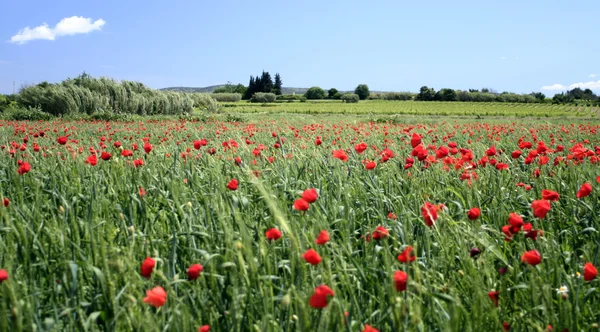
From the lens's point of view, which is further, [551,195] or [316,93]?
[316,93]

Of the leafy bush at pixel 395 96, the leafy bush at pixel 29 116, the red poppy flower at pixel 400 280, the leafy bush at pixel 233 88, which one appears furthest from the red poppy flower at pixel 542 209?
the leafy bush at pixel 233 88

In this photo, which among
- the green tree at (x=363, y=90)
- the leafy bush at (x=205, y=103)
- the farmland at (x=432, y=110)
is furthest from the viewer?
the green tree at (x=363, y=90)

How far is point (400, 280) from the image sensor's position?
1.20 metres

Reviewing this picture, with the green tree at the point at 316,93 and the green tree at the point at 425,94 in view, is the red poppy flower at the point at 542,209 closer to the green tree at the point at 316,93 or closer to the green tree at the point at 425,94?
the green tree at the point at 425,94

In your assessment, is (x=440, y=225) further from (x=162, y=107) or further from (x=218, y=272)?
(x=162, y=107)

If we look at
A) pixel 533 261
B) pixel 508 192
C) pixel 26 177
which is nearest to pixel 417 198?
pixel 508 192

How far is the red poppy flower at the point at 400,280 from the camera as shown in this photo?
1.19 metres

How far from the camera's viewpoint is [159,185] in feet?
9.93

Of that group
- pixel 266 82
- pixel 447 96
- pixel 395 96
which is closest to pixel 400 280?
pixel 447 96

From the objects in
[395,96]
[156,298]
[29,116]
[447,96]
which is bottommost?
[156,298]

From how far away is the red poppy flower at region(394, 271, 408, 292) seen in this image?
119cm

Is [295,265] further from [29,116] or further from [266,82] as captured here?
[266,82]

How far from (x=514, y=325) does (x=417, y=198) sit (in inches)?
47.5

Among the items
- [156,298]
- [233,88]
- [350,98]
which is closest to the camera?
[156,298]
